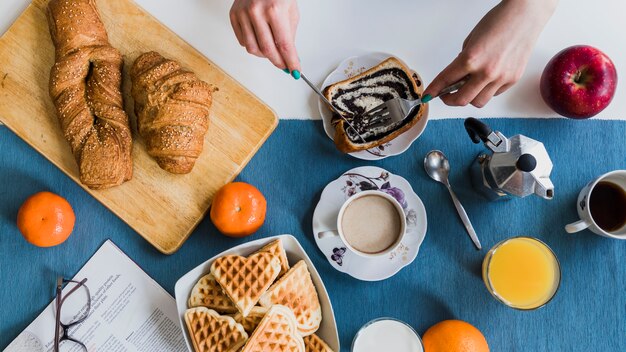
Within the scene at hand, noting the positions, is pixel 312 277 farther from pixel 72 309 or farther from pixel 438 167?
pixel 72 309

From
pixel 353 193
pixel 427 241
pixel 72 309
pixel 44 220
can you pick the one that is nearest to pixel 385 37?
pixel 353 193

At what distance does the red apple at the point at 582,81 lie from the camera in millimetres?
1481

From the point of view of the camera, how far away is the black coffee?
4.91 feet

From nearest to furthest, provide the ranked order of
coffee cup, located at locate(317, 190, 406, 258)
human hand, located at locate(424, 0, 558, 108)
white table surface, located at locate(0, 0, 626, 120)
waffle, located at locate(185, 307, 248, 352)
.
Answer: human hand, located at locate(424, 0, 558, 108) < waffle, located at locate(185, 307, 248, 352) < coffee cup, located at locate(317, 190, 406, 258) < white table surface, located at locate(0, 0, 626, 120)

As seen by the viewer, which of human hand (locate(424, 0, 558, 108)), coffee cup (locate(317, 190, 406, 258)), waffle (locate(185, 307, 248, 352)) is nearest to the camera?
human hand (locate(424, 0, 558, 108))

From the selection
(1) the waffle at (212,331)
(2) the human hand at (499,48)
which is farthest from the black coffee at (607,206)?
(1) the waffle at (212,331)

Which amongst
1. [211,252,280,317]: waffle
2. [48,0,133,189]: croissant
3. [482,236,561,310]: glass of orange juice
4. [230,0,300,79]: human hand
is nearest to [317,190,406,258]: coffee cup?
[211,252,280,317]: waffle

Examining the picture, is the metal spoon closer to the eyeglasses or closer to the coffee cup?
the coffee cup

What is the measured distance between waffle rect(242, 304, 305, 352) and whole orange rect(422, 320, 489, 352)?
37 centimetres

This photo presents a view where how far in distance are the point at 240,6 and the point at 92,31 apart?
466 millimetres

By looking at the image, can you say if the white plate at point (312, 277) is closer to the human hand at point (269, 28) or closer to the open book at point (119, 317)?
the open book at point (119, 317)

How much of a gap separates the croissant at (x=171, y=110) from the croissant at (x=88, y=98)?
2.7 inches

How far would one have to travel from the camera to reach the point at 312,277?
4.79ft

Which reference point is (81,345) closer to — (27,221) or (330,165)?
(27,221)
